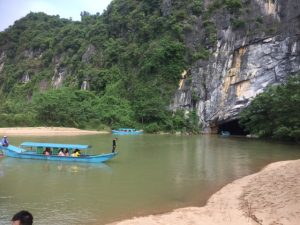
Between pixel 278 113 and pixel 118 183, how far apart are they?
77.9 feet

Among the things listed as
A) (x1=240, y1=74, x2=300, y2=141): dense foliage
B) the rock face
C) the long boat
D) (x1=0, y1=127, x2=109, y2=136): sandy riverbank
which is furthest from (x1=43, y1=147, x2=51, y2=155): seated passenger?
the rock face

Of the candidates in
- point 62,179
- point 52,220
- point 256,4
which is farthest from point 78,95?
point 52,220

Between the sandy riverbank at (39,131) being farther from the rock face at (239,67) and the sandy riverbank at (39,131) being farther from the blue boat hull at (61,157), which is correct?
the blue boat hull at (61,157)

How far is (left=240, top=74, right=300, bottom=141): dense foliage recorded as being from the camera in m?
34.8

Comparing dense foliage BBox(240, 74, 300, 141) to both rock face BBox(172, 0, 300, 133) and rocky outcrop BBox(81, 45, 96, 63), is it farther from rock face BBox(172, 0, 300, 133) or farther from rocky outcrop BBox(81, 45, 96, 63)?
rocky outcrop BBox(81, 45, 96, 63)

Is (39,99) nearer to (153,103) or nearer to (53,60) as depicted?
(153,103)

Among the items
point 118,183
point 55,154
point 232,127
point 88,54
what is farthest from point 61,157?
point 88,54

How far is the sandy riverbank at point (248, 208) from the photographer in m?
11.4

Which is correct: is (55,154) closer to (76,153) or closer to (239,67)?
(76,153)

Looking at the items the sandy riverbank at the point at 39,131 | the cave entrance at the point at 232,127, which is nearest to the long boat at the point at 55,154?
the sandy riverbank at the point at 39,131

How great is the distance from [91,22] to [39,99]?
3334 centimetres

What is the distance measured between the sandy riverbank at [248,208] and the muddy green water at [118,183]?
0.79 meters

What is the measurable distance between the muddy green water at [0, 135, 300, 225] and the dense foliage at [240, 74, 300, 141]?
7452 millimetres

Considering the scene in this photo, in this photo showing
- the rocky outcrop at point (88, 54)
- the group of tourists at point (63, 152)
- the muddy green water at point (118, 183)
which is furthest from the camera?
the rocky outcrop at point (88, 54)
